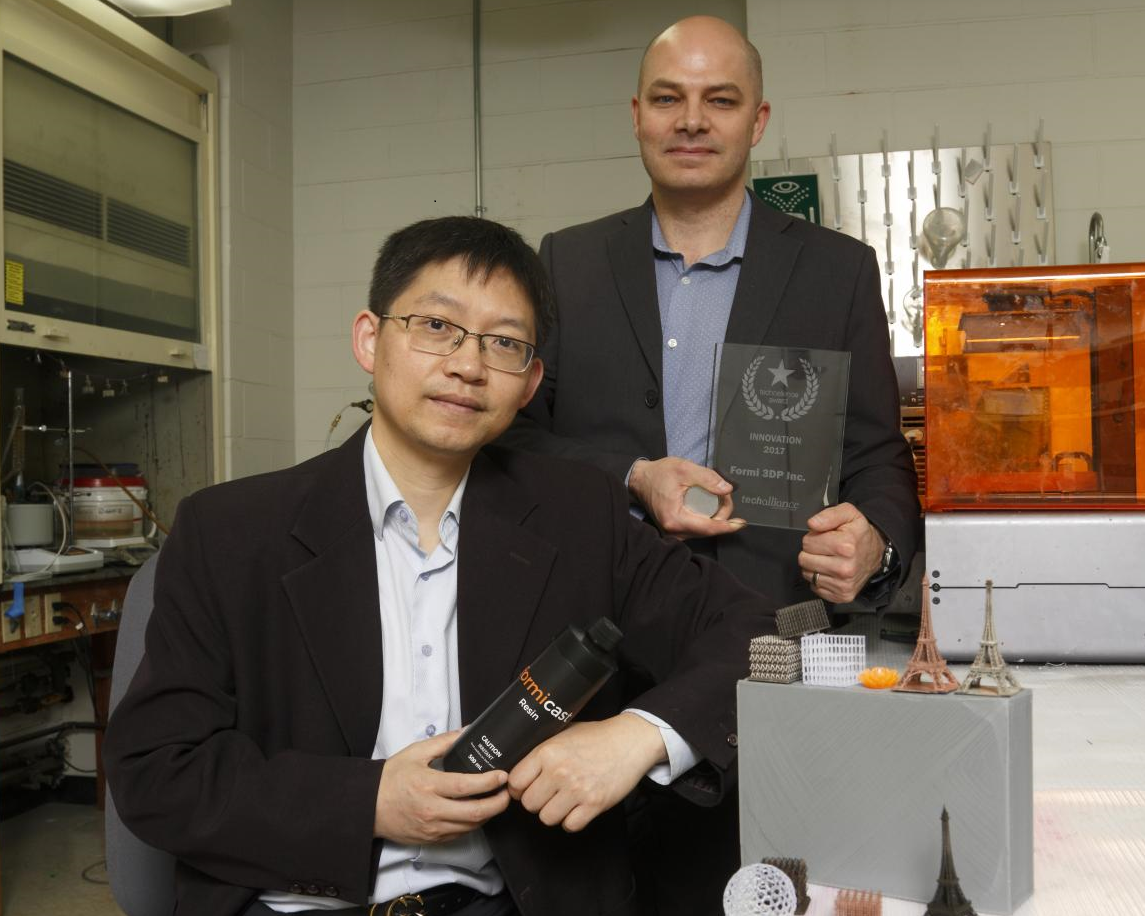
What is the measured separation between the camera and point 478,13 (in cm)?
411

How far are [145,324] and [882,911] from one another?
3.25 meters

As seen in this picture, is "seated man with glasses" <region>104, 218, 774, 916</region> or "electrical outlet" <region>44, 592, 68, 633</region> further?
"electrical outlet" <region>44, 592, 68, 633</region>

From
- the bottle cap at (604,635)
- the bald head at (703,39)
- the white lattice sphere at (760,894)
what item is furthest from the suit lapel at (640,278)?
the white lattice sphere at (760,894)

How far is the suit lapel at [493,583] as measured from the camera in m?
1.21

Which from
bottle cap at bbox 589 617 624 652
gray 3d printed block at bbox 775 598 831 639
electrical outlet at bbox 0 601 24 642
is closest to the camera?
gray 3d printed block at bbox 775 598 831 639

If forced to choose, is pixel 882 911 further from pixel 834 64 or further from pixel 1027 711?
pixel 834 64

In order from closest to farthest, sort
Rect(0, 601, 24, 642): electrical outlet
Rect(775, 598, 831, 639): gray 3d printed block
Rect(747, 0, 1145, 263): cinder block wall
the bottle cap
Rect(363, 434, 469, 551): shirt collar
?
Rect(775, 598, 831, 639): gray 3d printed block < the bottle cap < Rect(363, 434, 469, 551): shirt collar < Rect(0, 601, 24, 642): electrical outlet < Rect(747, 0, 1145, 263): cinder block wall

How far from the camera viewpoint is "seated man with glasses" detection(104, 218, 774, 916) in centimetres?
105

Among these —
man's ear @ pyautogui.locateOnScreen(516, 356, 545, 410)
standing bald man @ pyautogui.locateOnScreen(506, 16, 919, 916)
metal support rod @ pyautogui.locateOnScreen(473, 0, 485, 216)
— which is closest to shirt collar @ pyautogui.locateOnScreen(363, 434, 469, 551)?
man's ear @ pyautogui.locateOnScreen(516, 356, 545, 410)

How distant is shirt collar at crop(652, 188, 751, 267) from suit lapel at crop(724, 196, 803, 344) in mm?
17

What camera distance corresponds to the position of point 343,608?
1.19 m

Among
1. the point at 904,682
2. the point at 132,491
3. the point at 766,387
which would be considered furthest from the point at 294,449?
the point at 904,682

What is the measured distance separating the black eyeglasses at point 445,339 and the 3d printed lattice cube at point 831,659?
590mm

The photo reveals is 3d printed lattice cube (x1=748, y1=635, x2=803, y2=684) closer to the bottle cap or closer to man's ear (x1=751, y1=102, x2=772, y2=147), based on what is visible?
the bottle cap
